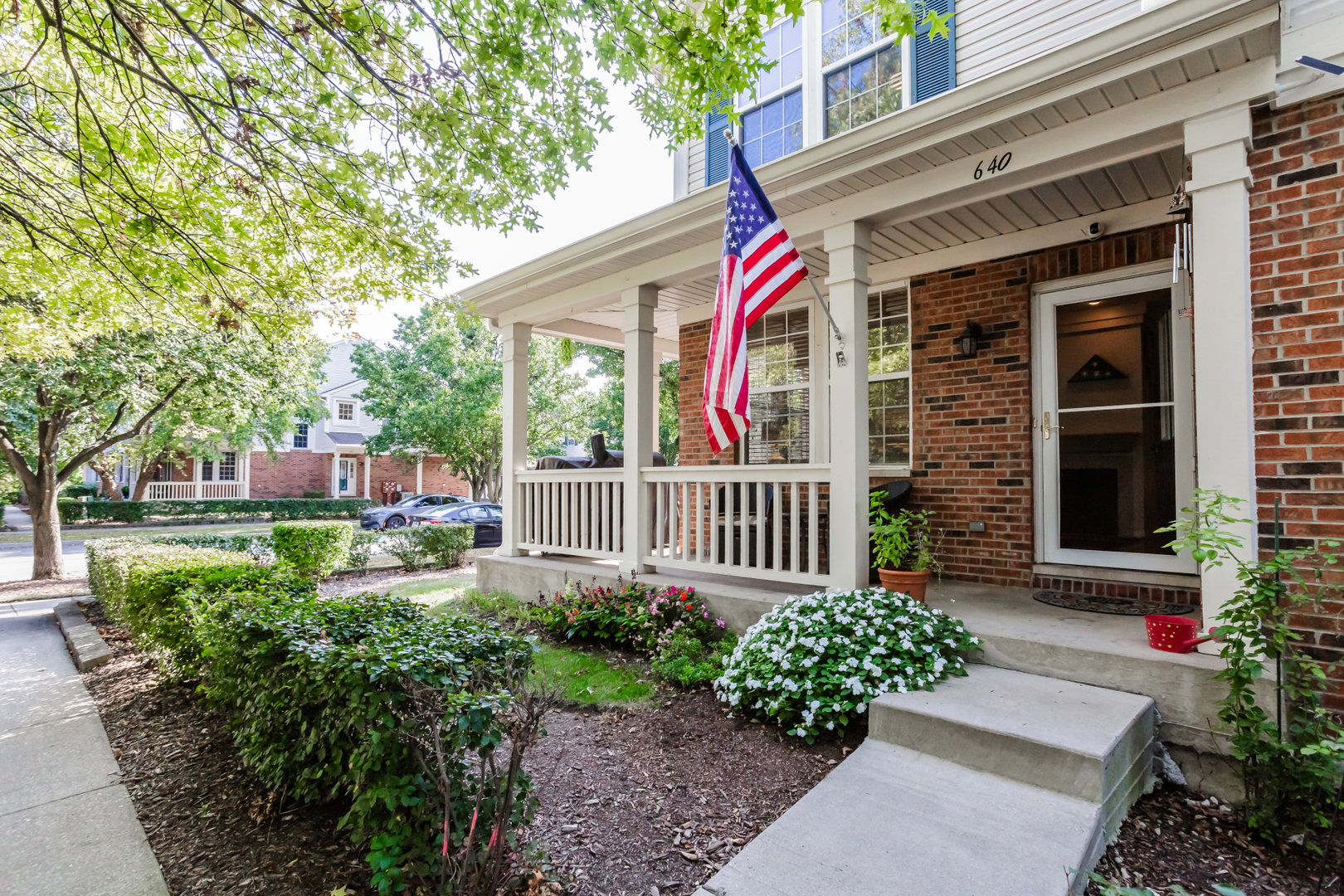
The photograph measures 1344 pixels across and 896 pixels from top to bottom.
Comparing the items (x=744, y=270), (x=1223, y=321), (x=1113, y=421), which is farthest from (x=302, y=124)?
(x=1113, y=421)

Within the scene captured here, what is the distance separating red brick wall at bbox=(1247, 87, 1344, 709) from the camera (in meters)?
2.86

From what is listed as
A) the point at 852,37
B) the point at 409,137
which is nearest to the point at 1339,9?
the point at 852,37

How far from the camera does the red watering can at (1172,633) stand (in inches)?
120

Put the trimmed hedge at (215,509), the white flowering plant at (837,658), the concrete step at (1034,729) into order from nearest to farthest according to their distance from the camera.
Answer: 1. the concrete step at (1034,729)
2. the white flowering plant at (837,658)
3. the trimmed hedge at (215,509)

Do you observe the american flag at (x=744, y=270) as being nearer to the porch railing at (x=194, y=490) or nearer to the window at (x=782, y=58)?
the window at (x=782, y=58)

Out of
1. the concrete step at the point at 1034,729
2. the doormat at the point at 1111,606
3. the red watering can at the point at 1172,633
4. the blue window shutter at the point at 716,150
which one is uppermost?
the blue window shutter at the point at 716,150

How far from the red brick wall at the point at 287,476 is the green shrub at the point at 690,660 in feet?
92.0

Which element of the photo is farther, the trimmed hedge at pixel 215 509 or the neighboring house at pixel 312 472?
the neighboring house at pixel 312 472

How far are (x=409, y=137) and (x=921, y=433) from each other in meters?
4.31

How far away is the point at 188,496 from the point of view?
2666 cm

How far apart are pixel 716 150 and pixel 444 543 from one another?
7.48 meters

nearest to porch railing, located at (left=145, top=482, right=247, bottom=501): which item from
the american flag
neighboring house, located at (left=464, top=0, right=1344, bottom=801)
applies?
neighboring house, located at (left=464, top=0, right=1344, bottom=801)

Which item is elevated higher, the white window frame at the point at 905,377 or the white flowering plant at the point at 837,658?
the white window frame at the point at 905,377

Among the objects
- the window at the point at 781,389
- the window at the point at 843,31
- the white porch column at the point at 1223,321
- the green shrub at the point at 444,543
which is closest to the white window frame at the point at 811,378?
the window at the point at 781,389
